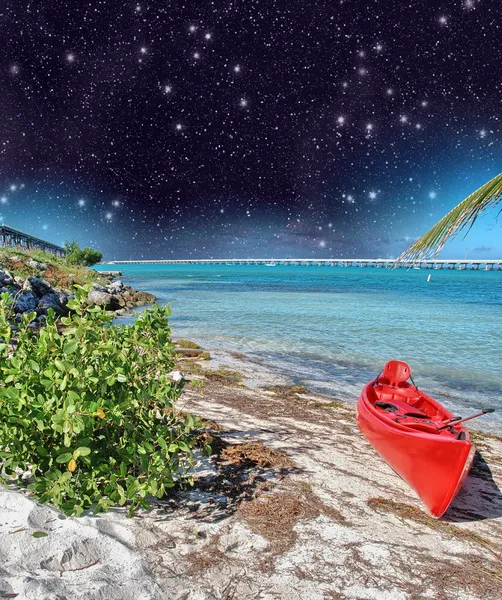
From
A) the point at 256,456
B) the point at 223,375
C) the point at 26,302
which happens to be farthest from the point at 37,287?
the point at 256,456

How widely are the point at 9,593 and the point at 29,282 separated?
59.4 ft

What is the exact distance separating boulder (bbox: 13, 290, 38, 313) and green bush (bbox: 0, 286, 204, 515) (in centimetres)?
1316

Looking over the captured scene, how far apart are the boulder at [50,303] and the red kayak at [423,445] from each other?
48.6 ft

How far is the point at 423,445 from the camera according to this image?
4879 millimetres

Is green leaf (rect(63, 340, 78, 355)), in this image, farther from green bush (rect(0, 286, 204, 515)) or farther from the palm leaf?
the palm leaf

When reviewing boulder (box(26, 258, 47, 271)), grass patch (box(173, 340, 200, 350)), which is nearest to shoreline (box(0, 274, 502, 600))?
grass patch (box(173, 340, 200, 350))

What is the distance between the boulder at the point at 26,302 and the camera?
15353 mm

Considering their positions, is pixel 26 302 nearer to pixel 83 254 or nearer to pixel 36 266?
pixel 36 266

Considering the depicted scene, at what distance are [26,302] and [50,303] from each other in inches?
89.5

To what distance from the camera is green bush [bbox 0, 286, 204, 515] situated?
3.22 metres

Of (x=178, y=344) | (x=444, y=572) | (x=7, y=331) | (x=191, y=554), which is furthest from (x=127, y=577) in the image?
(x=178, y=344)

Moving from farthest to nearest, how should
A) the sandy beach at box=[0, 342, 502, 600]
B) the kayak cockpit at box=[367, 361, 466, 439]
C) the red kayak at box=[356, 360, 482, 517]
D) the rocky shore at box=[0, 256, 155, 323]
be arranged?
1. the rocky shore at box=[0, 256, 155, 323]
2. the kayak cockpit at box=[367, 361, 466, 439]
3. the red kayak at box=[356, 360, 482, 517]
4. the sandy beach at box=[0, 342, 502, 600]

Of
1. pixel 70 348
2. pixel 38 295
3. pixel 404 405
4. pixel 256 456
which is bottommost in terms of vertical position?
pixel 256 456

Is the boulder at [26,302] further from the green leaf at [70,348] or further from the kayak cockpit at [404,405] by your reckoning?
the green leaf at [70,348]
